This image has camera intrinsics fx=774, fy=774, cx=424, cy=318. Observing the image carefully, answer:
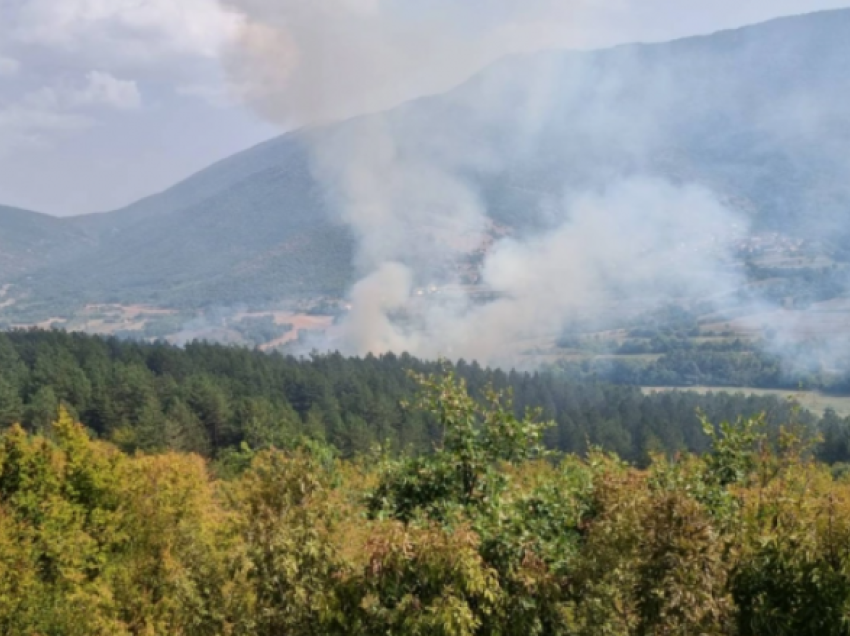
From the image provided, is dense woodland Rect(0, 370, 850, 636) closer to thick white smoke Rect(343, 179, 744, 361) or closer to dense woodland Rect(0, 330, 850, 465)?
dense woodland Rect(0, 330, 850, 465)

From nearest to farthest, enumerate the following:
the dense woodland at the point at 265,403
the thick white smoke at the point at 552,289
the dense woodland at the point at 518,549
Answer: the dense woodland at the point at 518,549 → the dense woodland at the point at 265,403 → the thick white smoke at the point at 552,289

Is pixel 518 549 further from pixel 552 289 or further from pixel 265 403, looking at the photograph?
pixel 552 289

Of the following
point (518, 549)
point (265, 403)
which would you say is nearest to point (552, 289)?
point (265, 403)

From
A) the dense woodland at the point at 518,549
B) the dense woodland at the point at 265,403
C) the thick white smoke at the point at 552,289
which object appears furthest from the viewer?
the thick white smoke at the point at 552,289

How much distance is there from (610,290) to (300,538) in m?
167

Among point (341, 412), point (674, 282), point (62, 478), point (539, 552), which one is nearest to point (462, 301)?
point (674, 282)

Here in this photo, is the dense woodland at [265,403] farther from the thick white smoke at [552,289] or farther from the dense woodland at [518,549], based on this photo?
the thick white smoke at [552,289]

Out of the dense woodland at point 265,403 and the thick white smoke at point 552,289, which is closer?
the dense woodland at point 265,403

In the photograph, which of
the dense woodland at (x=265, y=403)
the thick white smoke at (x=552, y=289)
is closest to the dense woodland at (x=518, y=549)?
the dense woodland at (x=265, y=403)

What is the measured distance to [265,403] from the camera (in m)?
49.8

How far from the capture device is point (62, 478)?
1744cm

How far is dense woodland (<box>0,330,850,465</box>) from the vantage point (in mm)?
44219

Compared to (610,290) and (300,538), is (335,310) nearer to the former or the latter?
(610,290)

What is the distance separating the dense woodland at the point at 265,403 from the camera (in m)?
44.2
